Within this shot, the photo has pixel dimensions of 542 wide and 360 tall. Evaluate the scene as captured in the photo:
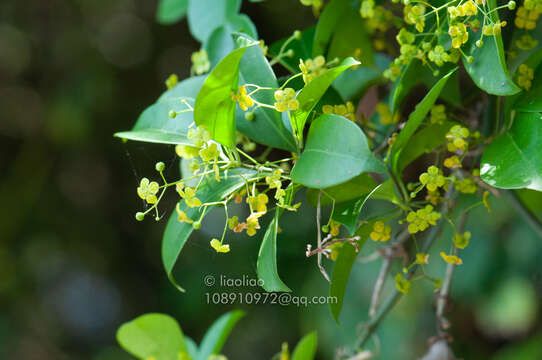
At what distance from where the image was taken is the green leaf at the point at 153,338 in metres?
0.64

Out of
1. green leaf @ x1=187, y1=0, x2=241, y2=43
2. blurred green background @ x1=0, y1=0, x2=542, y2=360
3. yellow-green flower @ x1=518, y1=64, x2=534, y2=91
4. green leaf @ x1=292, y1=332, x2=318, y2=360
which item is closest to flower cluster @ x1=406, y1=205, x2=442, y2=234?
yellow-green flower @ x1=518, y1=64, x2=534, y2=91

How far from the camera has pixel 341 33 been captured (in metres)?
0.62

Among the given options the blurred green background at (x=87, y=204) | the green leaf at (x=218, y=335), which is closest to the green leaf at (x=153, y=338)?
the green leaf at (x=218, y=335)

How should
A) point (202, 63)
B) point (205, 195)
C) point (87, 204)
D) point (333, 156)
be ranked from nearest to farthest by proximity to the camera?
point (333, 156) → point (205, 195) → point (202, 63) → point (87, 204)

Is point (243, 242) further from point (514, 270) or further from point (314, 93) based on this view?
point (314, 93)

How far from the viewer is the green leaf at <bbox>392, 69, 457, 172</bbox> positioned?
1.32 feet

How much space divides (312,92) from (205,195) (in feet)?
0.46

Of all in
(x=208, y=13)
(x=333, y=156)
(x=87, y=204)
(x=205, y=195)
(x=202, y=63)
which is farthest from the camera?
(x=87, y=204)

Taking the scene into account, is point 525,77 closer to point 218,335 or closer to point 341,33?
point 341,33

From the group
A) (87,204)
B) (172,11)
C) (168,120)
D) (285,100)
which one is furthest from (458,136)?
(87,204)

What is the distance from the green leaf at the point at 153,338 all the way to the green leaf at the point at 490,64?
1.44 feet

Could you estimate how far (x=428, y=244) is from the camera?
0.63 metres

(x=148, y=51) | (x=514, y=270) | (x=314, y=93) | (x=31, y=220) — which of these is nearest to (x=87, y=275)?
(x=31, y=220)

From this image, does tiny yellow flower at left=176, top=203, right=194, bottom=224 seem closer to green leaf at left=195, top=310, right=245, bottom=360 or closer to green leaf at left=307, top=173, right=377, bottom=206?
green leaf at left=307, top=173, right=377, bottom=206
